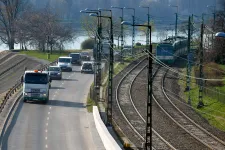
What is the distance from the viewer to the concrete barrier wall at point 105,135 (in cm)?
2933

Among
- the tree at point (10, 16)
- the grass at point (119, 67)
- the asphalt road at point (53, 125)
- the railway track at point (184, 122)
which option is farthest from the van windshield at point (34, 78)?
the tree at point (10, 16)

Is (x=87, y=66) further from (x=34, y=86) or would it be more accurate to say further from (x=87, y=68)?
(x=34, y=86)

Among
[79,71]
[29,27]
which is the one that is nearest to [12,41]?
[29,27]

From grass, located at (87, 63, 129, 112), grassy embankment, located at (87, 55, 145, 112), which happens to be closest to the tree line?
grassy embankment, located at (87, 55, 145, 112)

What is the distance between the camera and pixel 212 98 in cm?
5144

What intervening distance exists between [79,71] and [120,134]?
39.2 meters

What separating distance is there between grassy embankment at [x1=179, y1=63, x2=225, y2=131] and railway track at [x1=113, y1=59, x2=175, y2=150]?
437 centimetres

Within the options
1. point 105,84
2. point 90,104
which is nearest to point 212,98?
point 90,104

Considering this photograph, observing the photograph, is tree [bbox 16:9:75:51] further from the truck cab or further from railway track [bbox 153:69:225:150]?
the truck cab

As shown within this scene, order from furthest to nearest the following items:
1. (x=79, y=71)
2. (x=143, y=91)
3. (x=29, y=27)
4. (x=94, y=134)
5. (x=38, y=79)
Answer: (x=29, y=27), (x=79, y=71), (x=143, y=91), (x=38, y=79), (x=94, y=134)

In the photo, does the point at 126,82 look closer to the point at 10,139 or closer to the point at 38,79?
the point at 38,79

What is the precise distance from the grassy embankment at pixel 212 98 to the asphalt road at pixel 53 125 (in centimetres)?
785

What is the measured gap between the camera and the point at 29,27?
374 ft

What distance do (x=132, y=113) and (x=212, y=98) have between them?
886 cm
